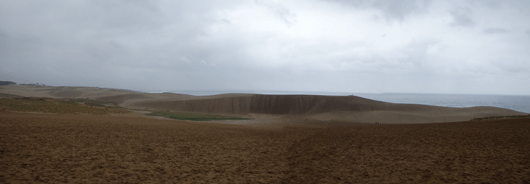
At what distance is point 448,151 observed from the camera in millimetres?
7879

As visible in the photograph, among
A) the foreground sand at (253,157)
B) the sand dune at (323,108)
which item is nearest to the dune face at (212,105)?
the sand dune at (323,108)

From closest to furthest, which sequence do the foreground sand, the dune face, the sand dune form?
1. the foreground sand
2. the sand dune
3. the dune face

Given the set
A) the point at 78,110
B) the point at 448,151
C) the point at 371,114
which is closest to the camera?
the point at 448,151

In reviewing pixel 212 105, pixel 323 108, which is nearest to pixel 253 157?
pixel 323 108

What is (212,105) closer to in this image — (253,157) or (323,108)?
(323,108)

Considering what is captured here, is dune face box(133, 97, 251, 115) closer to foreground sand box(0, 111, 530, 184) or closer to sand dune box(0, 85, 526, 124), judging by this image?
sand dune box(0, 85, 526, 124)

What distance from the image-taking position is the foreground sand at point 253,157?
575 cm

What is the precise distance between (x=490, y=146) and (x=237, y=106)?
104ft

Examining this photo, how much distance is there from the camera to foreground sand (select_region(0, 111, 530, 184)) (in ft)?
18.9

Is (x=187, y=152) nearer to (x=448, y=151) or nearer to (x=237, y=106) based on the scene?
(x=448, y=151)

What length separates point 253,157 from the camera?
8094 mm

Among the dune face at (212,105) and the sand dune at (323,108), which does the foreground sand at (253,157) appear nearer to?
the sand dune at (323,108)

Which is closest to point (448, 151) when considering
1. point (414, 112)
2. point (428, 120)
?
point (428, 120)

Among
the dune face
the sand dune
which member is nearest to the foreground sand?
the sand dune
